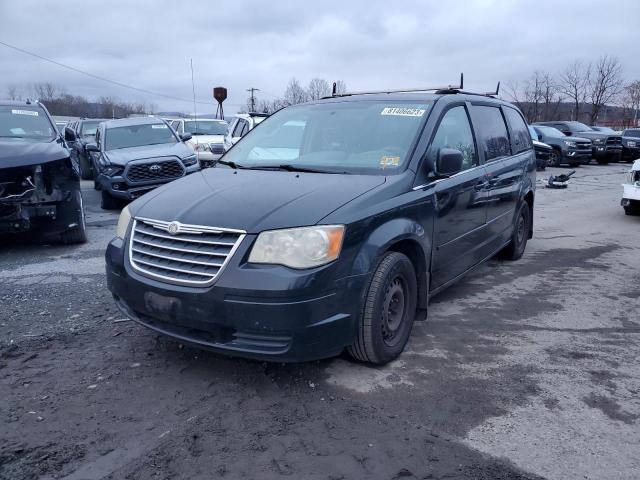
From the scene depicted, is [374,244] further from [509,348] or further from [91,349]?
[91,349]

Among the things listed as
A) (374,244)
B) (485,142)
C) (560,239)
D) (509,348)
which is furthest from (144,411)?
(560,239)

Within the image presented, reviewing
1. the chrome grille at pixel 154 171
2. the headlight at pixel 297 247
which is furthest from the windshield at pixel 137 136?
the headlight at pixel 297 247

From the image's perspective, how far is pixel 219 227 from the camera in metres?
3.14

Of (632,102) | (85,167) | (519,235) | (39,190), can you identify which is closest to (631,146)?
(519,235)

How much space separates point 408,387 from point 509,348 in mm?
1053

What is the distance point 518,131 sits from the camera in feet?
20.5

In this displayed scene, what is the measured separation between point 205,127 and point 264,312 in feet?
48.2

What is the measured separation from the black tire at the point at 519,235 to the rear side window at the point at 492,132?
961 mm

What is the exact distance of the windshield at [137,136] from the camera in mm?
11172

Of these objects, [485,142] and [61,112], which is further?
[61,112]

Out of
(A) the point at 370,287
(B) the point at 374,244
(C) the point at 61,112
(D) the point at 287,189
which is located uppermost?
(C) the point at 61,112

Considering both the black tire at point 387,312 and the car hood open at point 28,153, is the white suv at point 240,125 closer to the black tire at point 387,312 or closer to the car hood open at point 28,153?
the car hood open at point 28,153

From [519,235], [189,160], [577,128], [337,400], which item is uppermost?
[577,128]

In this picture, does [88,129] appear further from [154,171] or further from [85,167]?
[154,171]
